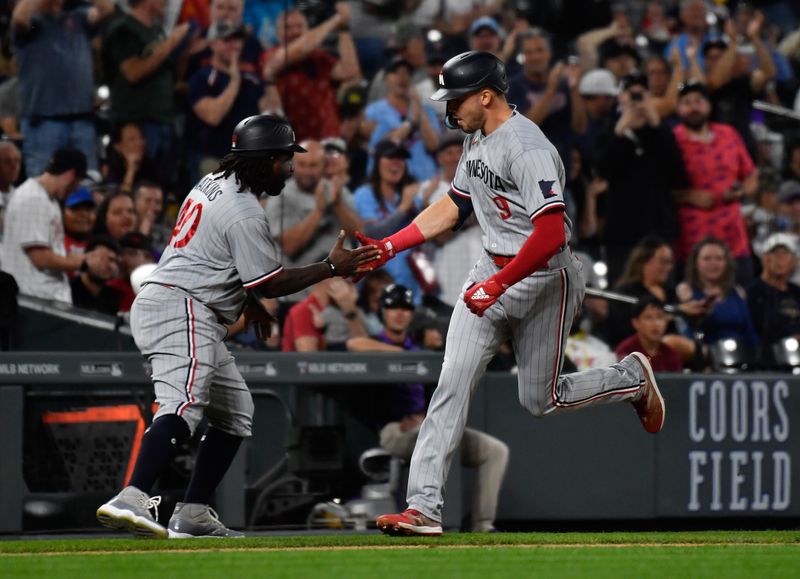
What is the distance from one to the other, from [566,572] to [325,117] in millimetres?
5460

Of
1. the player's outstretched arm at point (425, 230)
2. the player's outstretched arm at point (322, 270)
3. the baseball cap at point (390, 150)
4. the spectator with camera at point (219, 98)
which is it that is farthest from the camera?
the baseball cap at point (390, 150)

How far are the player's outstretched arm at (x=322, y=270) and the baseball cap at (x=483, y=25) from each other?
4794 millimetres

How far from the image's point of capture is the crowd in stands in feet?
25.1

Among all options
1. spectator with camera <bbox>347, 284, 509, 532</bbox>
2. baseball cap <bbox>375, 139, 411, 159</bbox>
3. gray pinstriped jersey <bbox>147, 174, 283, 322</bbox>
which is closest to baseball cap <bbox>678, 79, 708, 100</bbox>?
baseball cap <bbox>375, 139, 411, 159</bbox>

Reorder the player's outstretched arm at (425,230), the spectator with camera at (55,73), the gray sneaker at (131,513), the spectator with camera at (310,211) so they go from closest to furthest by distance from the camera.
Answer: the gray sneaker at (131,513) < the player's outstretched arm at (425,230) < the spectator with camera at (55,73) < the spectator with camera at (310,211)

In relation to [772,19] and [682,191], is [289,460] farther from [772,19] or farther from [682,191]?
[772,19]

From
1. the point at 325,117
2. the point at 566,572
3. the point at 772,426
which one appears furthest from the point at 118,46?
the point at 566,572

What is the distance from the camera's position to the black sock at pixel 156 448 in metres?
4.66

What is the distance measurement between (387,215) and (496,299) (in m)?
3.92

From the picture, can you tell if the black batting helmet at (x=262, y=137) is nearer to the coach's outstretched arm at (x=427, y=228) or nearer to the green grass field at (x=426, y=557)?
the coach's outstretched arm at (x=427, y=228)

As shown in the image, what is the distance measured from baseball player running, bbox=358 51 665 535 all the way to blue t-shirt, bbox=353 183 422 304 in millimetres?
3389

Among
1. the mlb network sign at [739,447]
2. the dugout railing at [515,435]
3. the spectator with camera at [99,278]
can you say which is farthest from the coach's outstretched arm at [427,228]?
the spectator with camera at [99,278]

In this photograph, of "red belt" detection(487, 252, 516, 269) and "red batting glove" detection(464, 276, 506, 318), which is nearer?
"red batting glove" detection(464, 276, 506, 318)

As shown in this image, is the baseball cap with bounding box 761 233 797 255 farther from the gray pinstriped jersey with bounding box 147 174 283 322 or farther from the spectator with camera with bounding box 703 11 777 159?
the gray pinstriped jersey with bounding box 147 174 283 322
